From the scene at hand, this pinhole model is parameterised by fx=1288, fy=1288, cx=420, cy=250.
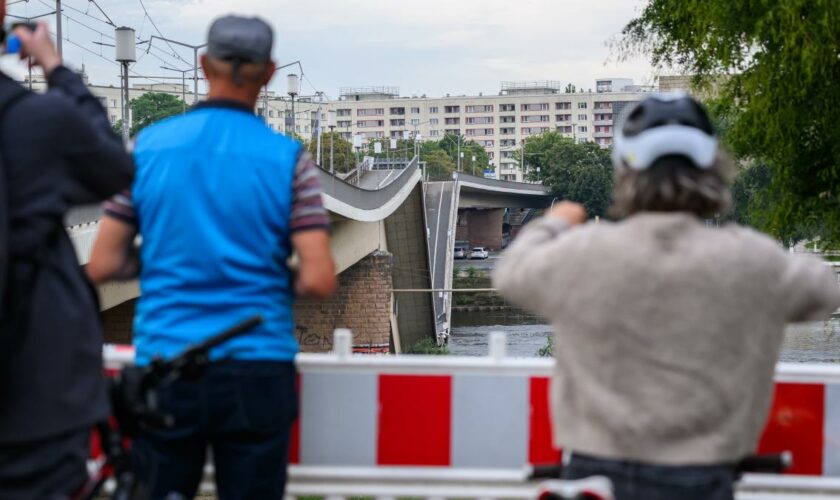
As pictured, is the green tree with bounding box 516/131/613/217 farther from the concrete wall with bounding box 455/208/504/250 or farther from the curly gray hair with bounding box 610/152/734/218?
the curly gray hair with bounding box 610/152/734/218

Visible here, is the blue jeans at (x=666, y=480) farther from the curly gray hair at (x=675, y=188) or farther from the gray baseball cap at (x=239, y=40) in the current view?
the gray baseball cap at (x=239, y=40)

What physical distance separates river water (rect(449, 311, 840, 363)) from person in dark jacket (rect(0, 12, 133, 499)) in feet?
106

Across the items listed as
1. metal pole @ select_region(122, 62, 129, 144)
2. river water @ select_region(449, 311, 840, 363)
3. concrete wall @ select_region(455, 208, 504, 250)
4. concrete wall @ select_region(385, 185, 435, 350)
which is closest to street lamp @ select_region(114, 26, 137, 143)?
metal pole @ select_region(122, 62, 129, 144)

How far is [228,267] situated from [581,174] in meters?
120

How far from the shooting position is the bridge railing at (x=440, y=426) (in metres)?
3.64

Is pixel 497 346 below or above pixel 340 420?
above

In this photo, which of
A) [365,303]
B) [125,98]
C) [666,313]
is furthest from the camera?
[365,303]

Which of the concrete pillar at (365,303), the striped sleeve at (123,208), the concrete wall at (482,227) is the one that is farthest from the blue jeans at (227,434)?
the concrete wall at (482,227)

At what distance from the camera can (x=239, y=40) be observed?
9.41 feet

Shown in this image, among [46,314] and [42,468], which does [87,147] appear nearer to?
[46,314]

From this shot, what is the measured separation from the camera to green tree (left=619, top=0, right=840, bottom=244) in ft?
45.9

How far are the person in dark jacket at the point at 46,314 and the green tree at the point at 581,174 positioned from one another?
108 metres

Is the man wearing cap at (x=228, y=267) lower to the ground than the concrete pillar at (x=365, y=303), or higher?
higher

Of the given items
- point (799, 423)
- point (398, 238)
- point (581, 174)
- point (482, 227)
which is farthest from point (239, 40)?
point (482, 227)
